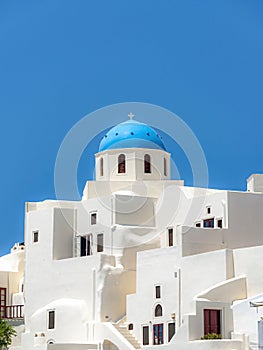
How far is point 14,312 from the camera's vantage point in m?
77.6

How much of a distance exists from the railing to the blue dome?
13060mm

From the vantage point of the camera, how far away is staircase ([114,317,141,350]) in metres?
65.5

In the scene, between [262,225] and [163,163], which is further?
[163,163]

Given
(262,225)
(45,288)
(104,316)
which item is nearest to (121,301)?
(104,316)

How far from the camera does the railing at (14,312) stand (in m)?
76.9

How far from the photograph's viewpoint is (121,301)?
69.6 m

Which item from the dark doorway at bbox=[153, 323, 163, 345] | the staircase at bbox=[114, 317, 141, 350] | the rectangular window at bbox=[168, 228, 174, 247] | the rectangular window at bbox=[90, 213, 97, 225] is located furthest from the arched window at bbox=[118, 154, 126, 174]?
the dark doorway at bbox=[153, 323, 163, 345]

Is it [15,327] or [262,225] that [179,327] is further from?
[15,327]

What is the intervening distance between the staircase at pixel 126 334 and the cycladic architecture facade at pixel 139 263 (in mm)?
89

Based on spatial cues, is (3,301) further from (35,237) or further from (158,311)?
(158,311)

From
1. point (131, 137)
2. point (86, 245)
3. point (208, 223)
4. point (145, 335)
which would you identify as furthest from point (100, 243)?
point (131, 137)

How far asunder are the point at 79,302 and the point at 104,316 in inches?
87.9

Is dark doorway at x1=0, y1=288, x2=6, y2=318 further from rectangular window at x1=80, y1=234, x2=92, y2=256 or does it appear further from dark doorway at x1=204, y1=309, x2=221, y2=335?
dark doorway at x1=204, y1=309, x2=221, y2=335

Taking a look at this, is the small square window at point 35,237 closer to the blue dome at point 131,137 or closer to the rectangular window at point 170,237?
the blue dome at point 131,137
